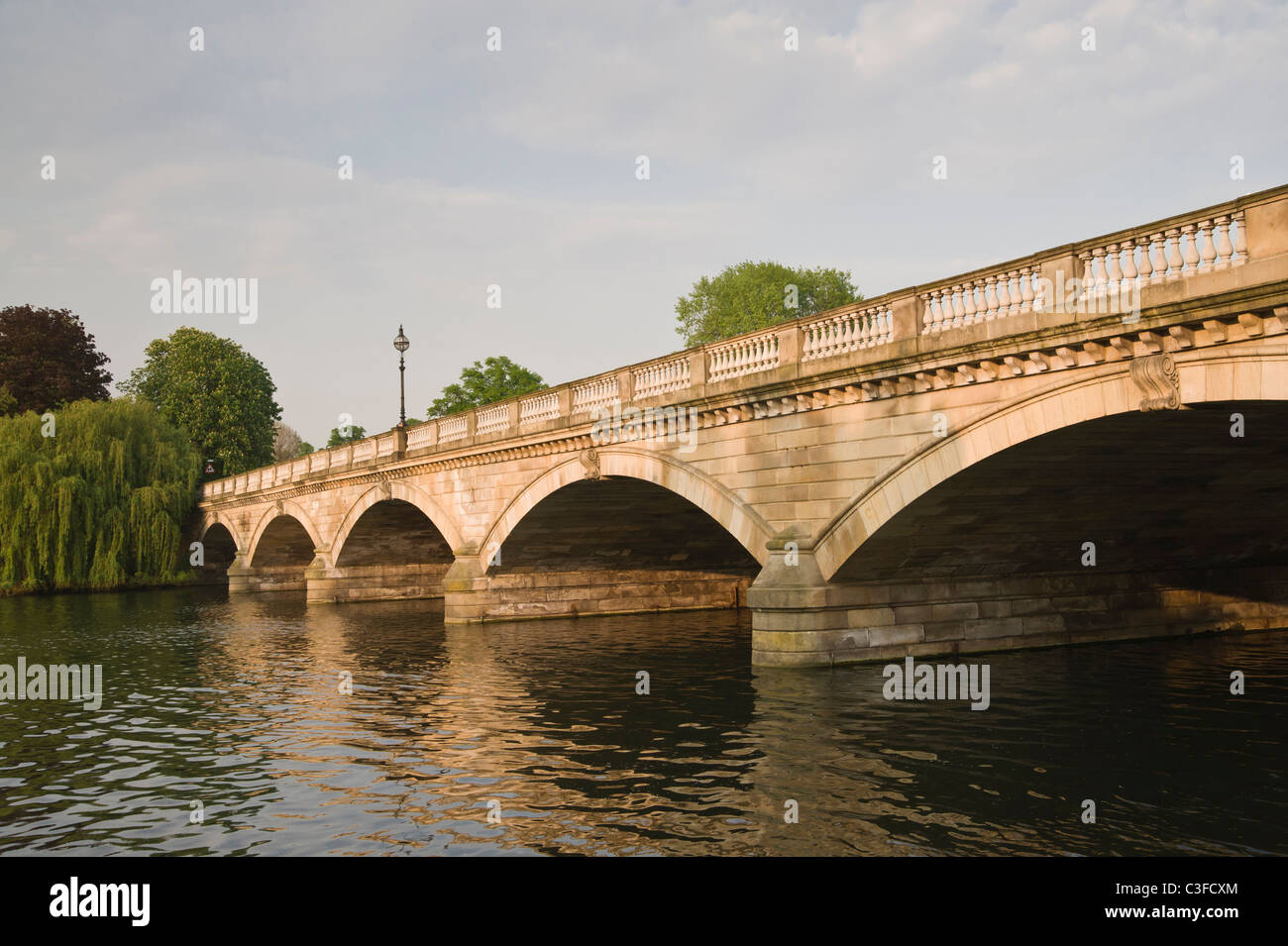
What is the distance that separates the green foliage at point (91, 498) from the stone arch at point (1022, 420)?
36.8 m

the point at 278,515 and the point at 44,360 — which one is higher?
the point at 44,360

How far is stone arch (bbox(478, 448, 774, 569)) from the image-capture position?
18.8 metres

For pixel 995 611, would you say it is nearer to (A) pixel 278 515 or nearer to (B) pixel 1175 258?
(B) pixel 1175 258

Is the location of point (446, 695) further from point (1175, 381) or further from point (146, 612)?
point (146, 612)

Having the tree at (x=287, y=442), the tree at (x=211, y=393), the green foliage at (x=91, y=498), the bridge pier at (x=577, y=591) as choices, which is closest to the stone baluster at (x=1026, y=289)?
the bridge pier at (x=577, y=591)

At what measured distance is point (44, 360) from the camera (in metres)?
61.6

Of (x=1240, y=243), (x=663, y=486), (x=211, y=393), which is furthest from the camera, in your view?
(x=211, y=393)

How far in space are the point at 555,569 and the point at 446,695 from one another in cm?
1287

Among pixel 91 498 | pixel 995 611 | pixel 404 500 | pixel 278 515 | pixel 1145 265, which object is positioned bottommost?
pixel 995 611

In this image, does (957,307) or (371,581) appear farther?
(371,581)

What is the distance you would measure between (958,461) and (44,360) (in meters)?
60.6

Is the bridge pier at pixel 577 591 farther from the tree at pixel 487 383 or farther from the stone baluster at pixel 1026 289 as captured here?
the tree at pixel 487 383

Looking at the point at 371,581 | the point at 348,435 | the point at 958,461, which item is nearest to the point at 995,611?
the point at 958,461

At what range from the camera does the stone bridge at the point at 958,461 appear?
11906 mm
